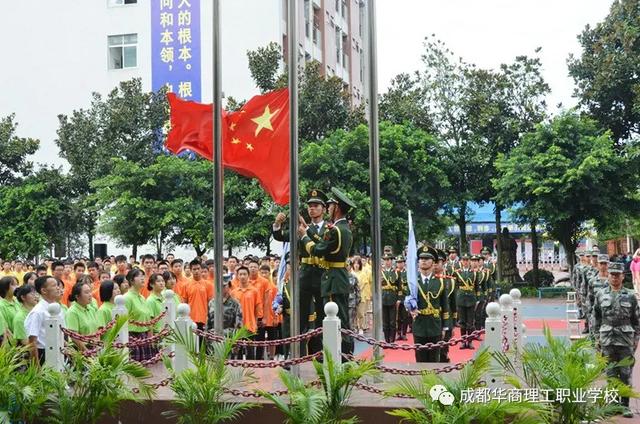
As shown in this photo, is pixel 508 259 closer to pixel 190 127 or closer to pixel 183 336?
pixel 190 127

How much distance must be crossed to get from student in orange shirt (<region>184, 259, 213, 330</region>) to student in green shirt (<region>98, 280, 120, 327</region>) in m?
2.34

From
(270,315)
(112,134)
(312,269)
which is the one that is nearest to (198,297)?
(270,315)

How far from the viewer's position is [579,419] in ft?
18.4

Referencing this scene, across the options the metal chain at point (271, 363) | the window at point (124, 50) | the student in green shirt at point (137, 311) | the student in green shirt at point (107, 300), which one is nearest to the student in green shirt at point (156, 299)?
the student in green shirt at point (137, 311)

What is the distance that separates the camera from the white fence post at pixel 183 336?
6759 millimetres

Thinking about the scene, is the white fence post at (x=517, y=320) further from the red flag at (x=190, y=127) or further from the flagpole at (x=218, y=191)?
the red flag at (x=190, y=127)

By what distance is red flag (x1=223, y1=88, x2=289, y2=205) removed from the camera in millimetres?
8211

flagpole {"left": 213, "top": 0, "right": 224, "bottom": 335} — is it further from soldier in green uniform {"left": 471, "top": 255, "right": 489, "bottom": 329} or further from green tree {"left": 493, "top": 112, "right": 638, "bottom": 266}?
green tree {"left": 493, "top": 112, "right": 638, "bottom": 266}

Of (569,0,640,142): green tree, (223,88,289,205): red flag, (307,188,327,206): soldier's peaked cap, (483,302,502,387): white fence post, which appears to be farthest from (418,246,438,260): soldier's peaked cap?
(569,0,640,142): green tree

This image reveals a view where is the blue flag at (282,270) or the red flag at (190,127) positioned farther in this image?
the blue flag at (282,270)

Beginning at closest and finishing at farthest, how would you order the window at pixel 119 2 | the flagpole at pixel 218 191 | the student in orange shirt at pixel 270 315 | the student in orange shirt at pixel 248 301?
the flagpole at pixel 218 191 → the student in orange shirt at pixel 248 301 → the student in orange shirt at pixel 270 315 → the window at pixel 119 2

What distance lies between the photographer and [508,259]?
89.2ft

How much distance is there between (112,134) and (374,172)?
17751 millimetres

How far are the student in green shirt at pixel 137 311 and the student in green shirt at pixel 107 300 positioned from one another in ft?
0.77
